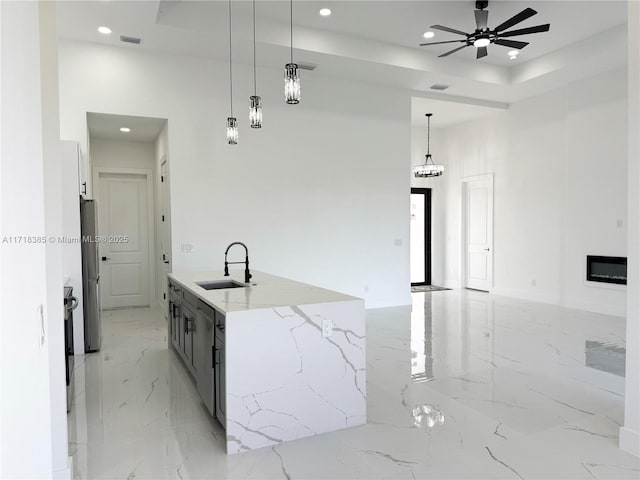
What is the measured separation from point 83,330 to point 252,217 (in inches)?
98.6

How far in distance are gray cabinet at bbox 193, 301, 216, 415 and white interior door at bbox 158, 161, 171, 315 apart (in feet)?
9.07

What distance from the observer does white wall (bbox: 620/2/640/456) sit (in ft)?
8.34

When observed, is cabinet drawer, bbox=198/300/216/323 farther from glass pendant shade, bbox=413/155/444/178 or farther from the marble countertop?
glass pendant shade, bbox=413/155/444/178

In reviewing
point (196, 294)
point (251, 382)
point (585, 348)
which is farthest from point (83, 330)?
point (585, 348)

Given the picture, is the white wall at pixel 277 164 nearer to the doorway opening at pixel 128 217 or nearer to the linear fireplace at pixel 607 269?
the doorway opening at pixel 128 217

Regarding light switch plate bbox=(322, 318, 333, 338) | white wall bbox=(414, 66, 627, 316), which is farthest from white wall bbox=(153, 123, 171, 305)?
white wall bbox=(414, 66, 627, 316)

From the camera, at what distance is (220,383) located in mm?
2768

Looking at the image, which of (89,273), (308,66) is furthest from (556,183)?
(89,273)

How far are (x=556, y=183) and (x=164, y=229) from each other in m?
6.41

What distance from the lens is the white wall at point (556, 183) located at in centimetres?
655

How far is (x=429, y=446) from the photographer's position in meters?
2.70

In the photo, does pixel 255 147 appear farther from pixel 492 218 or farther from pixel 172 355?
pixel 492 218

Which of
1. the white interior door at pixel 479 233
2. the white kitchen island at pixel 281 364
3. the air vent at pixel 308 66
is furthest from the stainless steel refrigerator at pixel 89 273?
the white interior door at pixel 479 233

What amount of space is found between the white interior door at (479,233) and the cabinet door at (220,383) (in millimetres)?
7232
